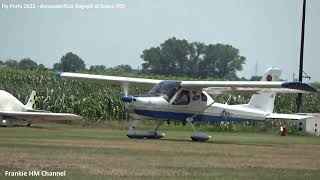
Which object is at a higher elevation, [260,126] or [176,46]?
[176,46]

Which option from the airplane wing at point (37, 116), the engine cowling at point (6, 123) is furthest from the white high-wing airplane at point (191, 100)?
the engine cowling at point (6, 123)

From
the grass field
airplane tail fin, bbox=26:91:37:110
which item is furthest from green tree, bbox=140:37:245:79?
the grass field

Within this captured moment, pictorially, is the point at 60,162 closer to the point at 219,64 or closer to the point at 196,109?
the point at 196,109

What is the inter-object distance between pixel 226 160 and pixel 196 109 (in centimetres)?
1097

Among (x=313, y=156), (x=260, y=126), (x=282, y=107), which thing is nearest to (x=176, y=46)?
(x=282, y=107)

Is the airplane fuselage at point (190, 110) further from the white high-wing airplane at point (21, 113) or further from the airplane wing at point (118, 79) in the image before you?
the white high-wing airplane at point (21, 113)

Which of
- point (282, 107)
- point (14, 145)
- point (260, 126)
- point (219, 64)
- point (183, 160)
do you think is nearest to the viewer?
point (183, 160)

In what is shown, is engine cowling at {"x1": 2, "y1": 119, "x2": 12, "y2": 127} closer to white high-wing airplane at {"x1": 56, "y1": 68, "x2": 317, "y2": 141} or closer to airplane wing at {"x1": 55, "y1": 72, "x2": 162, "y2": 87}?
airplane wing at {"x1": 55, "y1": 72, "x2": 162, "y2": 87}

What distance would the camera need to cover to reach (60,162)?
16.7 metres

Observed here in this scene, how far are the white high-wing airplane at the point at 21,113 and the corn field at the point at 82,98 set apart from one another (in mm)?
2581

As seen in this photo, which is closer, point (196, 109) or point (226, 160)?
point (226, 160)

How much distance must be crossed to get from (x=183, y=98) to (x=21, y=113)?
9.94 metres

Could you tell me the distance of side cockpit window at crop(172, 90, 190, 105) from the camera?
29656 millimetres

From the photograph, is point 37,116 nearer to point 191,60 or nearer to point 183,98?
point 183,98
